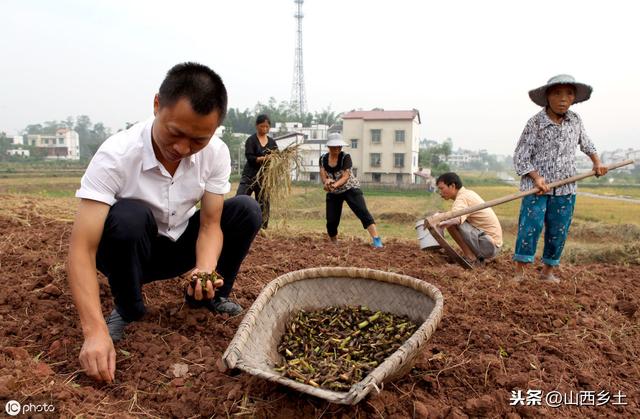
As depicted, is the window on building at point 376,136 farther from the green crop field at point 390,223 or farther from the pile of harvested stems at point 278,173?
the pile of harvested stems at point 278,173

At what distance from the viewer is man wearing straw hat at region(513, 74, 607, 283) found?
3.68 meters

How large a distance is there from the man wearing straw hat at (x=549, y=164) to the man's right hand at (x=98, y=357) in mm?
2908

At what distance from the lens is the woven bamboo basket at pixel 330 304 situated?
1.59 metres

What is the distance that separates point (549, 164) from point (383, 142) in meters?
33.6

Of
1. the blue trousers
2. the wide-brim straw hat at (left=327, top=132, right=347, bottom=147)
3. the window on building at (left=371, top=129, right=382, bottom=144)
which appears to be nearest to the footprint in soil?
the blue trousers

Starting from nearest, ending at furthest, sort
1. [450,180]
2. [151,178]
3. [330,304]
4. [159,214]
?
1. [151,178]
2. [159,214]
3. [330,304]
4. [450,180]

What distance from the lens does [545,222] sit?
3.87 metres

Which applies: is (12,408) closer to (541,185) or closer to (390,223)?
(541,185)

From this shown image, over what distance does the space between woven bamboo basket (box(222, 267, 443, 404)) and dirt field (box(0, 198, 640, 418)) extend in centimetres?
18

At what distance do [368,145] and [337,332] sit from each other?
35505 mm

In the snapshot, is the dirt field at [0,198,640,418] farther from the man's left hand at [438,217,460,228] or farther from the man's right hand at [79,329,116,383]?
the man's left hand at [438,217,460,228]

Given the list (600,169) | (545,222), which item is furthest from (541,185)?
(600,169)

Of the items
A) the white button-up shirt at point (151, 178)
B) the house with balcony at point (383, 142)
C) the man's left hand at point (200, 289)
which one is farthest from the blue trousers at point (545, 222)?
the house with balcony at point (383, 142)

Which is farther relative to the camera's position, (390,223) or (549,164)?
(390,223)
